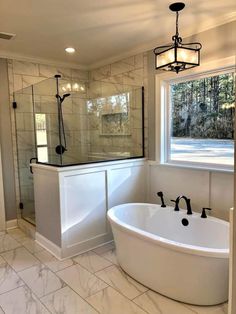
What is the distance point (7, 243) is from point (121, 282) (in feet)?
5.66

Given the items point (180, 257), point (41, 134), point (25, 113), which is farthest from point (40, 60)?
point (180, 257)

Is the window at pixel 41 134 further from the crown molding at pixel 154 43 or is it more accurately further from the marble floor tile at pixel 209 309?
the marble floor tile at pixel 209 309

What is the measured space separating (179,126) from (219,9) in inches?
52.9

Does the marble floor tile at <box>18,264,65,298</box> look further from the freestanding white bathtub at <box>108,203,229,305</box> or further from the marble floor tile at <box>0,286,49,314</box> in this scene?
the freestanding white bathtub at <box>108,203,229,305</box>

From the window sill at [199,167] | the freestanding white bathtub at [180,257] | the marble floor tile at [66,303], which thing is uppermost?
the window sill at [199,167]

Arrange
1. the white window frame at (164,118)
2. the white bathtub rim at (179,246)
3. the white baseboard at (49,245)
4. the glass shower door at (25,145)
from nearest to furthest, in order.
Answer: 1. the white bathtub rim at (179,246)
2. the white baseboard at (49,245)
3. the white window frame at (164,118)
4. the glass shower door at (25,145)

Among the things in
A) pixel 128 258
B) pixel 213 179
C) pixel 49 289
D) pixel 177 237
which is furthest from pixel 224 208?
pixel 49 289

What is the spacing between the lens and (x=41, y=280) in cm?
244

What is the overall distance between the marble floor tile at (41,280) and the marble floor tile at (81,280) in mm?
82

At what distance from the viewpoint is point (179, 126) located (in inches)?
129

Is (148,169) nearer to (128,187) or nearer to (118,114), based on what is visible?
(128,187)

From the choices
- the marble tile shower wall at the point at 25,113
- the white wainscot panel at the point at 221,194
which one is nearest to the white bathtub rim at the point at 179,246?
the white wainscot panel at the point at 221,194

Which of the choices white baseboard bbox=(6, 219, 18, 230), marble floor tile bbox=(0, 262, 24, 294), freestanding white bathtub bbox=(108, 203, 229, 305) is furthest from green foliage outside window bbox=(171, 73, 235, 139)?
white baseboard bbox=(6, 219, 18, 230)

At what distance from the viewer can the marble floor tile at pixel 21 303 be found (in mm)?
2020
